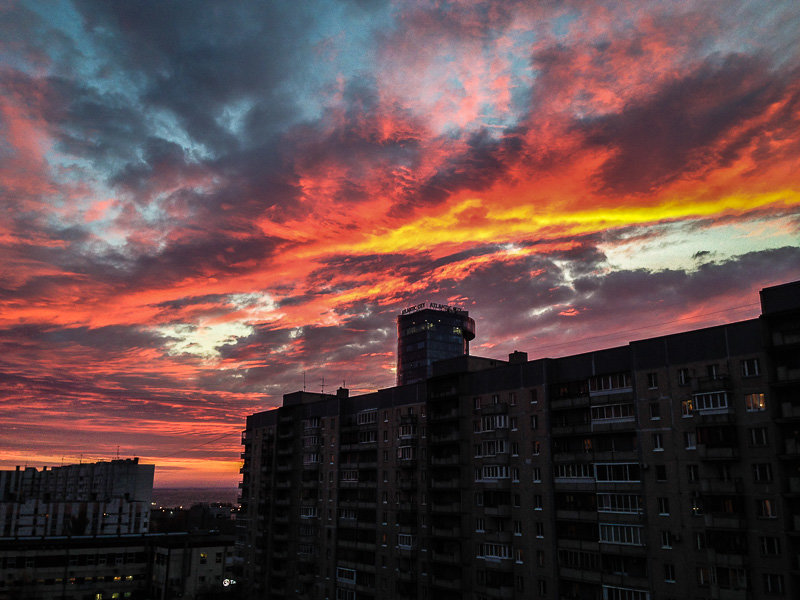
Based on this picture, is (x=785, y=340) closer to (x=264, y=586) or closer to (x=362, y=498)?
(x=362, y=498)

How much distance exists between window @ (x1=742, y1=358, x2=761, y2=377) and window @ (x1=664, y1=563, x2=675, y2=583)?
2024 cm

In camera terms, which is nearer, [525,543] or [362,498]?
[525,543]

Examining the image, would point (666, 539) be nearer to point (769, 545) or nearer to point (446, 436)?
point (769, 545)

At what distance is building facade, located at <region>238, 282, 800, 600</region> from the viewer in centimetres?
5366

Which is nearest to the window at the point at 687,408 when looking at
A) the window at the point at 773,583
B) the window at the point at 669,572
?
the window at the point at 669,572

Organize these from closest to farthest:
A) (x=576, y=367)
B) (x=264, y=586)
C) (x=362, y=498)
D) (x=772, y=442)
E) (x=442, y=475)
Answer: (x=772, y=442)
(x=576, y=367)
(x=442, y=475)
(x=362, y=498)
(x=264, y=586)

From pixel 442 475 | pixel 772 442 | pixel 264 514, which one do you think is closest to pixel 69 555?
pixel 264 514

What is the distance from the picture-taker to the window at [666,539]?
192 feet

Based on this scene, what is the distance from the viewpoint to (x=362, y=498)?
100 meters

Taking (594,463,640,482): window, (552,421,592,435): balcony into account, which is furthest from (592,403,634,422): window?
(594,463,640,482): window

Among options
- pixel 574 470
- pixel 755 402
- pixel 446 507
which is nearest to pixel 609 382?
pixel 574 470

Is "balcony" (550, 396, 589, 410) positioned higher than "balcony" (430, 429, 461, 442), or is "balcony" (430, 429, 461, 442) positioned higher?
"balcony" (550, 396, 589, 410)

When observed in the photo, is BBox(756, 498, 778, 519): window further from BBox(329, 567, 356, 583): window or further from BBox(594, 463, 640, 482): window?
BBox(329, 567, 356, 583): window

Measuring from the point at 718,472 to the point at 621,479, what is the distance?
420 inches
